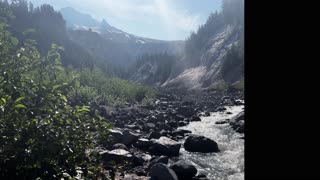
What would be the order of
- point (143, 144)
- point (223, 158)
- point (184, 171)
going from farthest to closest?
1. point (143, 144)
2. point (223, 158)
3. point (184, 171)

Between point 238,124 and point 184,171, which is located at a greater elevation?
point 238,124

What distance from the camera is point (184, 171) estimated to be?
32.1 feet

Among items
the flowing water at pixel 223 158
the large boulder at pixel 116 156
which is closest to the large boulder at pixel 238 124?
the flowing water at pixel 223 158

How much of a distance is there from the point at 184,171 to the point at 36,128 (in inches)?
239

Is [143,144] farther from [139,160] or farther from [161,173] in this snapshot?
[161,173]

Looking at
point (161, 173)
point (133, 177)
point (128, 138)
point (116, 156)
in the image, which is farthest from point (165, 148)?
point (161, 173)

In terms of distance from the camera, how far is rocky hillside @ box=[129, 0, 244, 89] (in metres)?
81.9

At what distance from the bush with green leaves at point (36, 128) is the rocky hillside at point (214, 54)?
68.5m

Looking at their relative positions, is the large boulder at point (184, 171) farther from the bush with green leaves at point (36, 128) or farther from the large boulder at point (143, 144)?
the bush with green leaves at point (36, 128)

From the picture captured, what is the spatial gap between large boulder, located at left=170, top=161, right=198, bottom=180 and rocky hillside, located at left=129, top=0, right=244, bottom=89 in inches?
2498

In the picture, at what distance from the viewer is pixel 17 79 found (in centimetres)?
512
